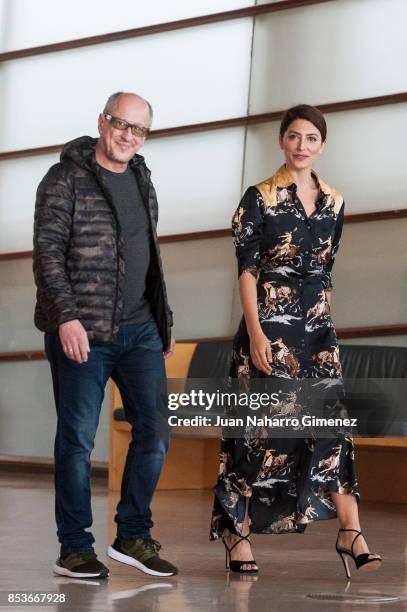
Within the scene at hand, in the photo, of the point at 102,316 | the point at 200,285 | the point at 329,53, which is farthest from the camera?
the point at 200,285

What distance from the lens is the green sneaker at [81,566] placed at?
310 centimetres

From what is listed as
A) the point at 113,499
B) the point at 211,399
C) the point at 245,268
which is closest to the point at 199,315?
the point at 113,499

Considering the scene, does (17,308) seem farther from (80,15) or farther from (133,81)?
(80,15)

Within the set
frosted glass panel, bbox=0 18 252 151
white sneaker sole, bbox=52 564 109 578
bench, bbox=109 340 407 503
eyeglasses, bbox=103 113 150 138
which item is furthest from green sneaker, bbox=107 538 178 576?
frosted glass panel, bbox=0 18 252 151

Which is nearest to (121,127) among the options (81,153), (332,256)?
(81,153)

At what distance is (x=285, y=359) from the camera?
330 centimetres

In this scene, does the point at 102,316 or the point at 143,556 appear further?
the point at 143,556

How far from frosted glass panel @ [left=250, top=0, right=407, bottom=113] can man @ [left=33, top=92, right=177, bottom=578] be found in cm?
392

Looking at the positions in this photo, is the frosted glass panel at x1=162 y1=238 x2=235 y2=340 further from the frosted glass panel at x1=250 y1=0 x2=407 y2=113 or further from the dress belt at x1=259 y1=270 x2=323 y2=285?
the dress belt at x1=259 y1=270 x2=323 y2=285

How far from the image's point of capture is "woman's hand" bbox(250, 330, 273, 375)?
3.26m

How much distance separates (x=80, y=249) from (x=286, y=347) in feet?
2.20

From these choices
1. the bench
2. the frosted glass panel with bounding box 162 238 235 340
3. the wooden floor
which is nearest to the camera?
the wooden floor

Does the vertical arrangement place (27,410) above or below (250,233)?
below

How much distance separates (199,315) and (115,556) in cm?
425
